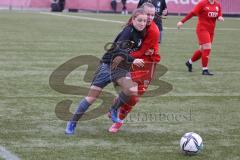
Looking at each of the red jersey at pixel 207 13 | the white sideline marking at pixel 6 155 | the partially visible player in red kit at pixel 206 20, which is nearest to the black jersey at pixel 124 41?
the white sideline marking at pixel 6 155

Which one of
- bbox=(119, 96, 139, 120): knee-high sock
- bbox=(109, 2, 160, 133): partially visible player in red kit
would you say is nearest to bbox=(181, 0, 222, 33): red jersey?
bbox=(109, 2, 160, 133): partially visible player in red kit

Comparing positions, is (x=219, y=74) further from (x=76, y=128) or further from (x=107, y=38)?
(x=107, y=38)

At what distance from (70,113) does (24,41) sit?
1141cm

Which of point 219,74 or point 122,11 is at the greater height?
point 219,74

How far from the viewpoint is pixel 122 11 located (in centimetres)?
4325

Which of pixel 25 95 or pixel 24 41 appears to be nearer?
pixel 25 95

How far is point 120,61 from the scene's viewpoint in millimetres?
7195

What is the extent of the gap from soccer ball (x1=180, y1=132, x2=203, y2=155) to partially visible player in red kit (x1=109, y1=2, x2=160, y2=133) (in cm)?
128

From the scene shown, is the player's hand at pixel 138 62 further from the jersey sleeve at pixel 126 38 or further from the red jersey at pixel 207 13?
the red jersey at pixel 207 13

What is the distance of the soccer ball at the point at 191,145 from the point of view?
6.42 meters

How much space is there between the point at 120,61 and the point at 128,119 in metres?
1.41

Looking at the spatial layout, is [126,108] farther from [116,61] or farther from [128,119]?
[116,61]

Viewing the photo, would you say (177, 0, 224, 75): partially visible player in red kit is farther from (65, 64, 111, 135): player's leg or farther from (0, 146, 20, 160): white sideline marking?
(0, 146, 20, 160): white sideline marking

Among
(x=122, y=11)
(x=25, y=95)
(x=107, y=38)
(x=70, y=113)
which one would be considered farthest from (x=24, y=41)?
(x=122, y=11)
